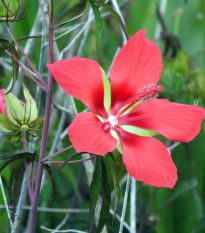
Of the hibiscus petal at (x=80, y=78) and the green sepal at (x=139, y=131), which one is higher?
the hibiscus petal at (x=80, y=78)

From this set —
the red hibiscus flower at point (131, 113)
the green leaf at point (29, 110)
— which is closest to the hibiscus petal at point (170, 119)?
the red hibiscus flower at point (131, 113)

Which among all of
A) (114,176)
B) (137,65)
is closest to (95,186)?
(114,176)

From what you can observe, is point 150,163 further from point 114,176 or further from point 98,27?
point 98,27

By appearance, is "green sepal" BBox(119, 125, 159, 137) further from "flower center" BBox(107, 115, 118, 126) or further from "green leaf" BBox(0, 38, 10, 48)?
"green leaf" BBox(0, 38, 10, 48)

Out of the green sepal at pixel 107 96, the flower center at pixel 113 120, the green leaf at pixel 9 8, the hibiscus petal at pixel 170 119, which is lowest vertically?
the flower center at pixel 113 120

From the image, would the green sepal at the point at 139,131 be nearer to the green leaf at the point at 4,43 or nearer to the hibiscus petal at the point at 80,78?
the hibiscus petal at the point at 80,78

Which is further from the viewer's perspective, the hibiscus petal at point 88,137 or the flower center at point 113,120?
the flower center at point 113,120

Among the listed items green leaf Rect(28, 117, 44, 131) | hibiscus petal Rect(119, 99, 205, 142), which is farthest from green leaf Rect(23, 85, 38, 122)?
Result: hibiscus petal Rect(119, 99, 205, 142)
